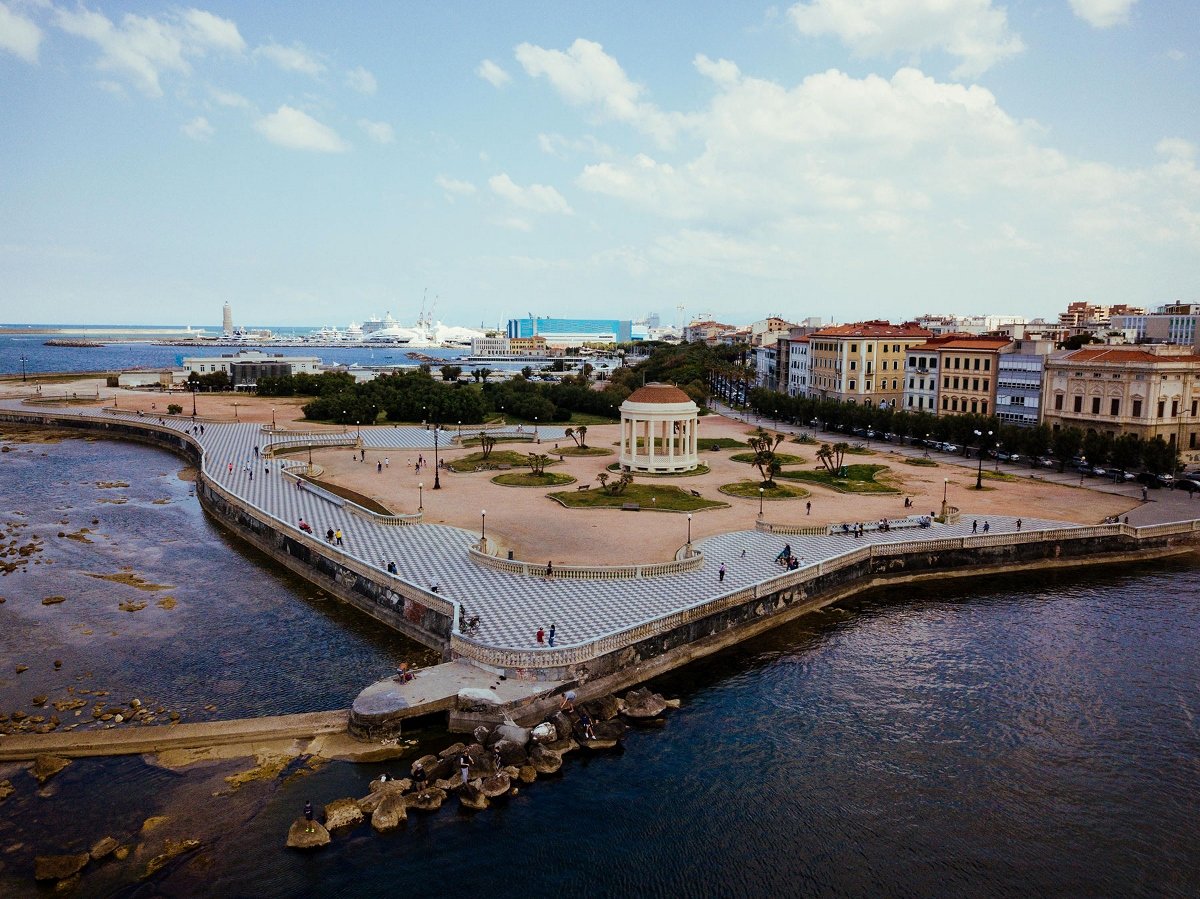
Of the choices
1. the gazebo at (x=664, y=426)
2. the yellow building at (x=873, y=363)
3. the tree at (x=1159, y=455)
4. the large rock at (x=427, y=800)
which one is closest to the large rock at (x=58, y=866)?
the large rock at (x=427, y=800)

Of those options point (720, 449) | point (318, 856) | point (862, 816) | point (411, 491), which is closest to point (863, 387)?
point (720, 449)

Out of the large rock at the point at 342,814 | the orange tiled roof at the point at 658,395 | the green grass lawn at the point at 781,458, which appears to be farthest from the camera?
the green grass lawn at the point at 781,458

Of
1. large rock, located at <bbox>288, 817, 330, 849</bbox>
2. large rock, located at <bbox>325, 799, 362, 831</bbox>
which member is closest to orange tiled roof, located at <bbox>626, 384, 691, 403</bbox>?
large rock, located at <bbox>325, 799, 362, 831</bbox>

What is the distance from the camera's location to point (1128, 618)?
37406 mm

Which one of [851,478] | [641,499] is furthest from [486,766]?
[851,478]

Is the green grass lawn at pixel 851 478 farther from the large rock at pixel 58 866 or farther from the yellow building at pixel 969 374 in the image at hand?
the large rock at pixel 58 866

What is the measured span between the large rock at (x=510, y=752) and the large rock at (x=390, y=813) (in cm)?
307

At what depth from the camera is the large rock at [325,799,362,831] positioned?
21234 millimetres

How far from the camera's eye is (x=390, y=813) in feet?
70.7

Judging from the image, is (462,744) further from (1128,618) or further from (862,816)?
(1128,618)

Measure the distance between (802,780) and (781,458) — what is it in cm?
4903

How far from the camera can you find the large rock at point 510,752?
951 inches

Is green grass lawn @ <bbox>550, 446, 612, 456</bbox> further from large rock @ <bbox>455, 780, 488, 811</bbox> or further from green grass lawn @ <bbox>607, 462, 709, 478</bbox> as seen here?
large rock @ <bbox>455, 780, 488, 811</bbox>

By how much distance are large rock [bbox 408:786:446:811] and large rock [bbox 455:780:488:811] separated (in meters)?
0.54
